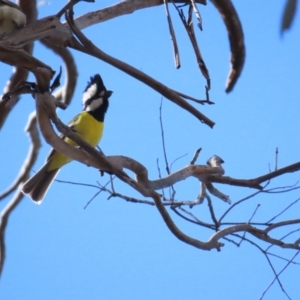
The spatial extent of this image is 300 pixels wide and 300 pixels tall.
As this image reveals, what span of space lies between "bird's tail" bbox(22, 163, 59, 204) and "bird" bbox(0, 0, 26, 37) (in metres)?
1.30

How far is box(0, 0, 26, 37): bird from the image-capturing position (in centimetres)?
245

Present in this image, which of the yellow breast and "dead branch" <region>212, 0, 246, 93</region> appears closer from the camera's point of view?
"dead branch" <region>212, 0, 246, 93</region>

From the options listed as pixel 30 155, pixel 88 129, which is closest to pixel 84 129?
pixel 88 129

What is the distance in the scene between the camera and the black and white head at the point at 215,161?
257cm

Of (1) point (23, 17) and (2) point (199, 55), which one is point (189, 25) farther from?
(1) point (23, 17)

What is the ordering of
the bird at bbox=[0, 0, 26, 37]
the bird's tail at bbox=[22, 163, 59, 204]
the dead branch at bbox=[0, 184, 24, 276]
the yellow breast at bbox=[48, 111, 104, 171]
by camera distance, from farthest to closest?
1. the yellow breast at bbox=[48, 111, 104, 171]
2. the bird's tail at bbox=[22, 163, 59, 204]
3. the dead branch at bbox=[0, 184, 24, 276]
4. the bird at bbox=[0, 0, 26, 37]

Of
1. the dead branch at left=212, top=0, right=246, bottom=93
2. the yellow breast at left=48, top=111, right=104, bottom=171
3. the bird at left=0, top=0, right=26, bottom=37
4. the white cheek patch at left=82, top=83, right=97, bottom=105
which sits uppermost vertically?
the white cheek patch at left=82, top=83, right=97, bottom=105

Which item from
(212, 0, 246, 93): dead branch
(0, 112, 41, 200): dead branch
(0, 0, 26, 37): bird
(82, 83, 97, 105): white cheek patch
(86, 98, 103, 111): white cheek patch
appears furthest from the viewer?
(82, 83, 97, 105): white cheek patch

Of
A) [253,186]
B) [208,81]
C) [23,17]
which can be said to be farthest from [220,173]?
[23,17]

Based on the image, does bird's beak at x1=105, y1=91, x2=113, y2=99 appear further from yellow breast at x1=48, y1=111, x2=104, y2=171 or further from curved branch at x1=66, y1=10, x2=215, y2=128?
curved branch at x1=66, y1=10, x2=215, y2=128

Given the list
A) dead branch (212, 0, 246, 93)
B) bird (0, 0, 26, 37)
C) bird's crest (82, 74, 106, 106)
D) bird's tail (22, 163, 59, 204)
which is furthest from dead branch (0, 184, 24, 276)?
dead branch (212, 0, 246, 93)

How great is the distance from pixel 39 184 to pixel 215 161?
1.55 meters

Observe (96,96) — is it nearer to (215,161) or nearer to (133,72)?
(215,161)

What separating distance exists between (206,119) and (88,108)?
2.31 metres
